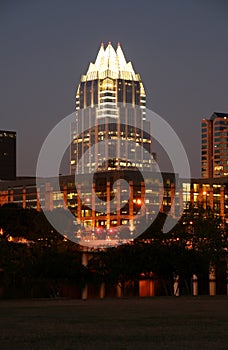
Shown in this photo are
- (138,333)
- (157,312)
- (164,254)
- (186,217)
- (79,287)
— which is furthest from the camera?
(186,217)

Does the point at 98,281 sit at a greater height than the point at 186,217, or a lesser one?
lesser

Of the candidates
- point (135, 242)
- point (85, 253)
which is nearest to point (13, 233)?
point (85, 253)

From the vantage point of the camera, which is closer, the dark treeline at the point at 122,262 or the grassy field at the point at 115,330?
the grassy field at the point at 115,330

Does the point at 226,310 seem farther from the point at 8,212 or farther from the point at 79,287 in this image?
the point at 8,212

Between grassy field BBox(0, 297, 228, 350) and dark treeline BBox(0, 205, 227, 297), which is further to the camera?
dark treeline BBox(0, 205, 227, 297)

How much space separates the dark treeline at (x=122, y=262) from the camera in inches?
3570

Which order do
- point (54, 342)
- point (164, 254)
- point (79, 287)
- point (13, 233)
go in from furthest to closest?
point (13, 233) → point (79, 287) → point (164, 254) → point (54, 342)

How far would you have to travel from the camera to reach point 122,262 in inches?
3639

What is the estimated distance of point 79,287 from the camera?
99.8 m

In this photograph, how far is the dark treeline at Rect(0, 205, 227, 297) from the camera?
298ft

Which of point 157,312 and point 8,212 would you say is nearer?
point 157,312

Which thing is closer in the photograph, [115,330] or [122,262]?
[115,330]

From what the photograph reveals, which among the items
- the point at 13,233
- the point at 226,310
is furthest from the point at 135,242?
the point at 226,310

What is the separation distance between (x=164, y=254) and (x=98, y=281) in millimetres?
8231
